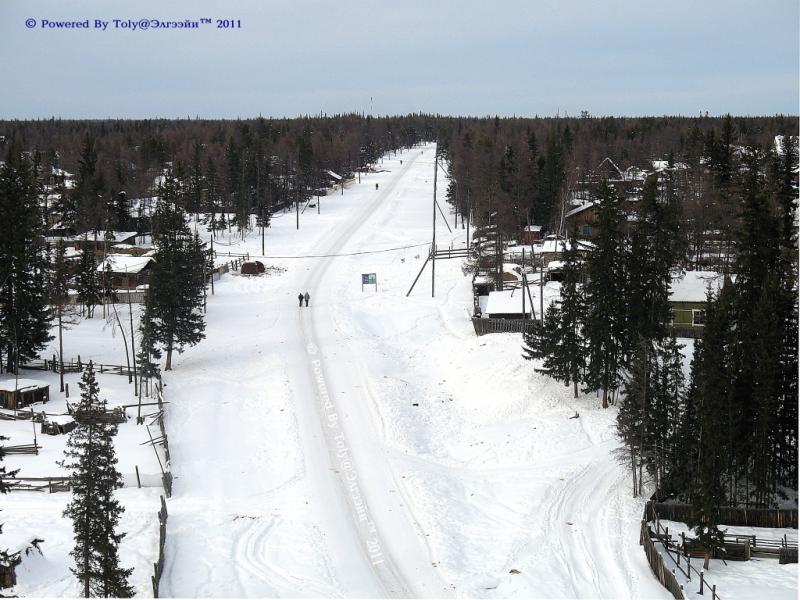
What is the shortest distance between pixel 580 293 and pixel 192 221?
65.1 m

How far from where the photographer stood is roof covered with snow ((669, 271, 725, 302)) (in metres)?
43.3

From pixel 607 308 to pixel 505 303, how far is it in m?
13.6

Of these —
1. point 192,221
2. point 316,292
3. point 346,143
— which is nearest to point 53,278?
point 316,292

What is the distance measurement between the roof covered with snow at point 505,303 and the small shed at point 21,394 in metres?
24.2

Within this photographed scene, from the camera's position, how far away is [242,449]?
3225cm

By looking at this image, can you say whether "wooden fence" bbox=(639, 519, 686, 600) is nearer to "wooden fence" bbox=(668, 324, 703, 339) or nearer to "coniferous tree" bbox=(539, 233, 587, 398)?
"coniferous tree" bbox=(539, 233, 587, 398)

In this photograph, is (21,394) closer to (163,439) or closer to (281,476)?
(163,439)

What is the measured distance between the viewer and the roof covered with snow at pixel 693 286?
43344 millimetres

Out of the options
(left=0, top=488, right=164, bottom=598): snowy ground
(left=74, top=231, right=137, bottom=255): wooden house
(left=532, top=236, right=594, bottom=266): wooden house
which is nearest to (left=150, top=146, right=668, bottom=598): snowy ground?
(left=0, top=488, right=164, bottom=598): snowy ground

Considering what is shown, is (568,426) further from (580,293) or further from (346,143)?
(346,143)

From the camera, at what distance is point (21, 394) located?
3822 cm

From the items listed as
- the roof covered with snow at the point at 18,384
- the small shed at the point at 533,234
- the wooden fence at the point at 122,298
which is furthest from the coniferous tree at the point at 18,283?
the small shed at the point at 533,234

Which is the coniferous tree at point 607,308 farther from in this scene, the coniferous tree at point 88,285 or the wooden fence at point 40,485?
the coniferous tree at point 88,285

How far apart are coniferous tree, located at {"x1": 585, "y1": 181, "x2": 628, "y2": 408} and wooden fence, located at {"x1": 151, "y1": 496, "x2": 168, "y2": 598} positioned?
19.1 m
